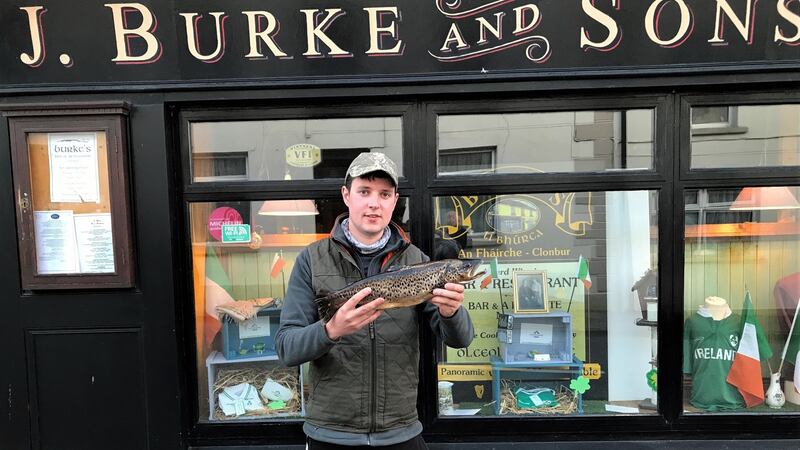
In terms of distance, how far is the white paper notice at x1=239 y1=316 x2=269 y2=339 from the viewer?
383cm

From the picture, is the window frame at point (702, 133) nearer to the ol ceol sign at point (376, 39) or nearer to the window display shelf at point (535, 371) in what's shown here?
the ol ceol sign at point (376, 39)

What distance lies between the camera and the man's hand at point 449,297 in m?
1.83

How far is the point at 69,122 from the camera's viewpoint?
336 centimetres

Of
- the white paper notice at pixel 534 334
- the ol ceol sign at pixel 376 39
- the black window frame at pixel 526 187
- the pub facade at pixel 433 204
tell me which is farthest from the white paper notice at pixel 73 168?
the white paper notice at pixel 534 334

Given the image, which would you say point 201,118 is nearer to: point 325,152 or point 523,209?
point 325,152

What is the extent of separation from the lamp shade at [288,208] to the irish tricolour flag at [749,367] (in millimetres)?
3421

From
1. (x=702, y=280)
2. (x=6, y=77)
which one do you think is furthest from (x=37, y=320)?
(x=702, y=280)

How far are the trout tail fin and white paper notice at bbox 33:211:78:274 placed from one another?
8.12ft

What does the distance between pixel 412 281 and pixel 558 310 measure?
2.41 meters

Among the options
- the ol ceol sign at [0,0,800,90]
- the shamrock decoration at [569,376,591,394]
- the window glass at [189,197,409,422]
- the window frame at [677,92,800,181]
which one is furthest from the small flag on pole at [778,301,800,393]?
the window glass at [189,197,409,422]

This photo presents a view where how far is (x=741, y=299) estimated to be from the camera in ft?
12.6

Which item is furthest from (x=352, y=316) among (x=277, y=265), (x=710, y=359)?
(x=710, y=359)

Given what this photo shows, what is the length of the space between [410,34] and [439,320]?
7.08 ft

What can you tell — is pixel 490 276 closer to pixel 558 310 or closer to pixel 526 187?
pixel 558 310
